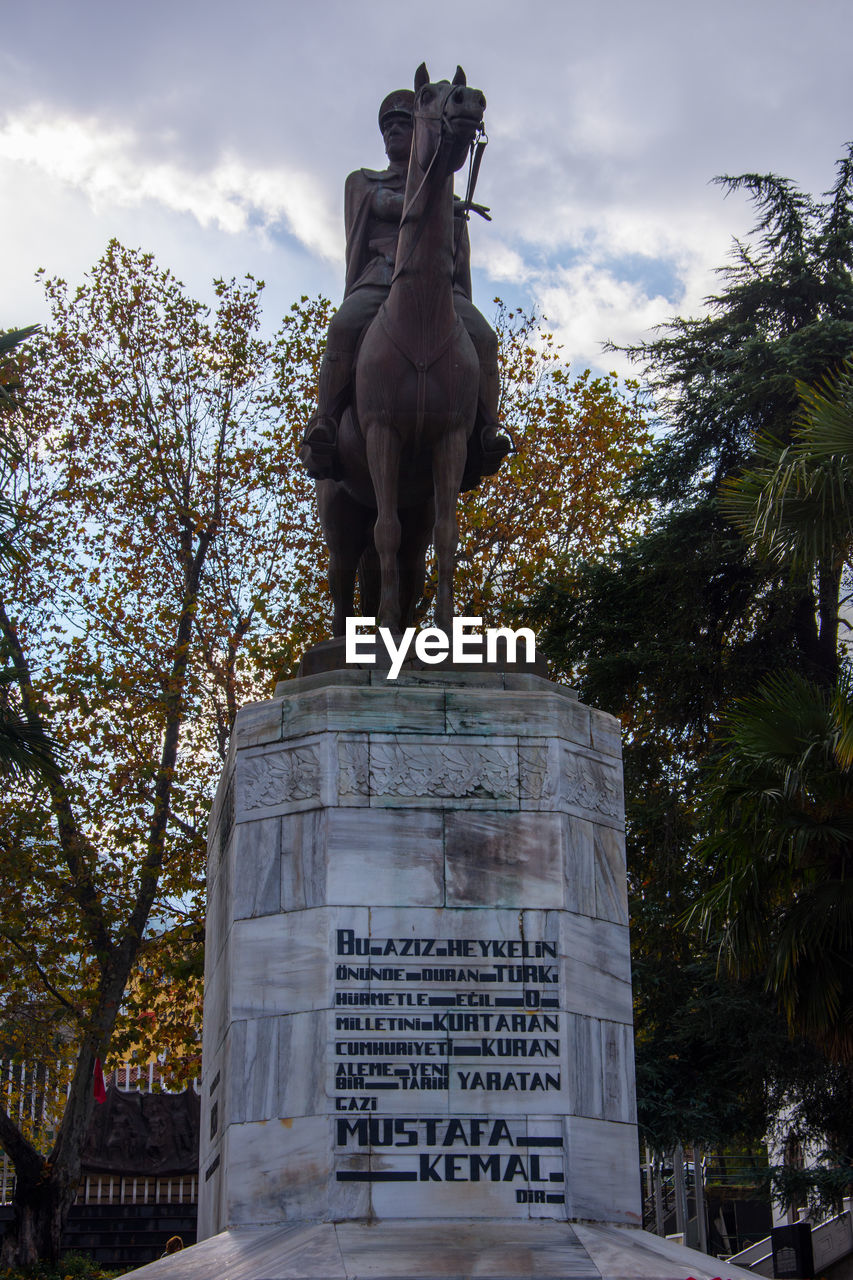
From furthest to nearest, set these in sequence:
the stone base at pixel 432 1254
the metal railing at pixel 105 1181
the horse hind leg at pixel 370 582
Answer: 1. the metal railing at pixel 105 1181
2. the horse hind leg at pixel 370 582
3. the stone base at pixel 432 1254

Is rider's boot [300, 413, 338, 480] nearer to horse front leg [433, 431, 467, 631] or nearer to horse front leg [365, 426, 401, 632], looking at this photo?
horse front leg [365, 426, 401, 632]

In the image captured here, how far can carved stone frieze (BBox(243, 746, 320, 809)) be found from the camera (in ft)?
28.7

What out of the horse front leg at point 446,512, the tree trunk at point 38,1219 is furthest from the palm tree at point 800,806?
the tree trunk at point 38,1219

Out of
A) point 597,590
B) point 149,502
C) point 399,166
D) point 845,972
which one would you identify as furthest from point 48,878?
point 399,166

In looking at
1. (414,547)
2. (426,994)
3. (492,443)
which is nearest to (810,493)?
(492,443)

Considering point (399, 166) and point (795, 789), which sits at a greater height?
point (399, 166)

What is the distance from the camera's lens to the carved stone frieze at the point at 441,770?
8695 millimetres

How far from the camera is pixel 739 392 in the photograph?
24109 millimetres

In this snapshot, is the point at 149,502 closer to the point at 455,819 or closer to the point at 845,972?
the point at 845,972

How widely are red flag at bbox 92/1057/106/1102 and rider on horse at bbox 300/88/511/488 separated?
54.0 feet

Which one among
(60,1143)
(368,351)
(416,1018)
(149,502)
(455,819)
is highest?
(149,502)

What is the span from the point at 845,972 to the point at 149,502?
16.5 m

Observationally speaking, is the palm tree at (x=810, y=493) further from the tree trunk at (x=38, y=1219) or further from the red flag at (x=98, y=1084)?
the tree trunk at (x=38, y=1219)

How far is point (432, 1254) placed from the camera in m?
7.27
